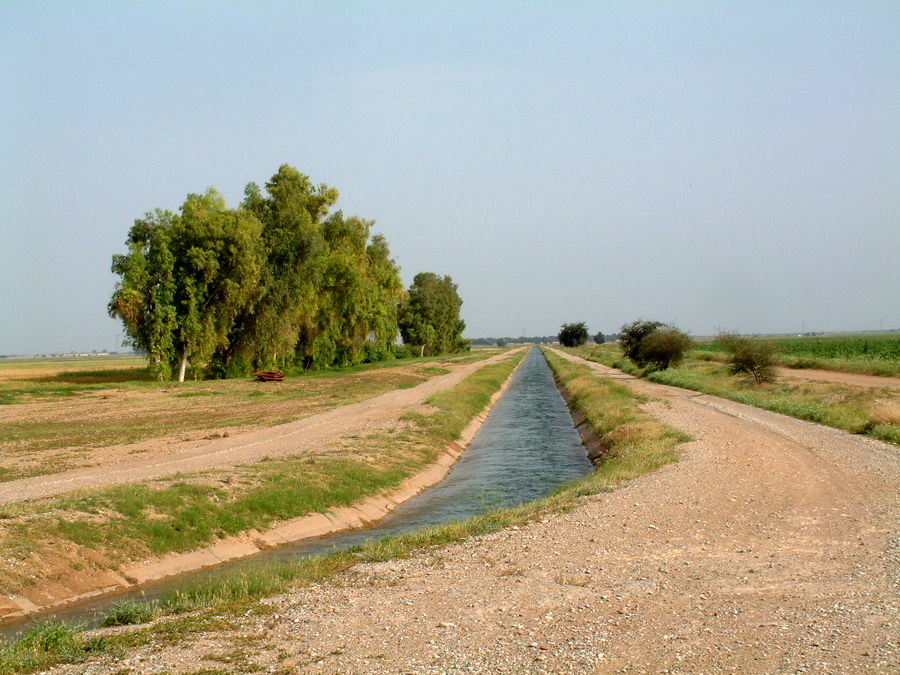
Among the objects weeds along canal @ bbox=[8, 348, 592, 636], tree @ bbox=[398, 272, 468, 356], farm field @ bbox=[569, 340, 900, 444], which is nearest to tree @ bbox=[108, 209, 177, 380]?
weeds along canal @ bbox=[8, 348, 592, 636]

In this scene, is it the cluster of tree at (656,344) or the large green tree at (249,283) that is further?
the cluster of tree at (656,344)

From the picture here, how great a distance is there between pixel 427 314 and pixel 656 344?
56.9 meters

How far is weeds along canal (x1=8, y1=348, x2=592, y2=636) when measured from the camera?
1236cm

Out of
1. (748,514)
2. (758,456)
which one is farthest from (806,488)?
(758,456)

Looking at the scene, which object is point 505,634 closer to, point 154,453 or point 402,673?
point 402,673

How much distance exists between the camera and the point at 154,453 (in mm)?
22672

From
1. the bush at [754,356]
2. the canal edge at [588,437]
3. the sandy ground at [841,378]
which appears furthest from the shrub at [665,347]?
the canal edge at [588,437]

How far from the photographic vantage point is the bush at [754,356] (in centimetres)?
4709

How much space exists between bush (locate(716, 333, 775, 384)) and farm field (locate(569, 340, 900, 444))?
0.69m

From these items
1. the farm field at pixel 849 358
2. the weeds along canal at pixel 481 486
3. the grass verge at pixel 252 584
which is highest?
the farm field at pixel 849 358

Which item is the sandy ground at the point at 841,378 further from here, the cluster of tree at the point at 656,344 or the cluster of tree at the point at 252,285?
the cluster of tree at the point at 252,285

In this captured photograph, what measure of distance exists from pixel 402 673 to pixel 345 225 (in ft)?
203

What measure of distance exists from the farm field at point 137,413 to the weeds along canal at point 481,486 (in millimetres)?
8902

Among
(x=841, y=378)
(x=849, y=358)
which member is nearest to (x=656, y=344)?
(x=841, y=378)
